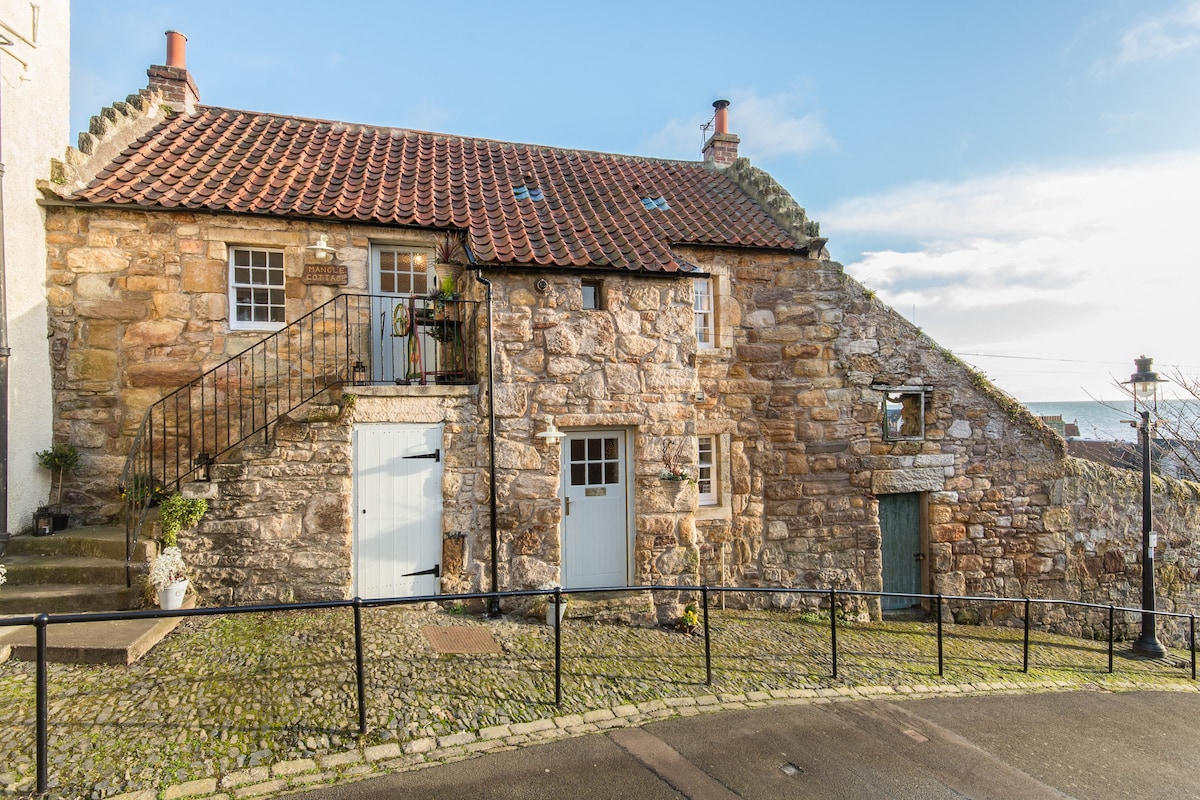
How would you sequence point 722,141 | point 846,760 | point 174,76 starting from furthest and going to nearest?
1. point 722,141
2. point 174,76
3. point 846,760

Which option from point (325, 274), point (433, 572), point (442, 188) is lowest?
point (433, 572)

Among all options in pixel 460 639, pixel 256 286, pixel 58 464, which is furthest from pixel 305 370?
pixel 460 639

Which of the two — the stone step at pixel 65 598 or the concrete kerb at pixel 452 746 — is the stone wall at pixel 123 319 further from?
the concrete kerb at pixel 452 746

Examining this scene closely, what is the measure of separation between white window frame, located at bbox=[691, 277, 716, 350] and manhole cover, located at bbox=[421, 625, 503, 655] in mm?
5467

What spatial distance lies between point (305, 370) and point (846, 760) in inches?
296

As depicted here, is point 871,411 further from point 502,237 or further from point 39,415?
point 39,415

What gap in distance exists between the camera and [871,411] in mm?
10609

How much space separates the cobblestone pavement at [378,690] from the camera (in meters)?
4.34

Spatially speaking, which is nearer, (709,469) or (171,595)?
(171,595)

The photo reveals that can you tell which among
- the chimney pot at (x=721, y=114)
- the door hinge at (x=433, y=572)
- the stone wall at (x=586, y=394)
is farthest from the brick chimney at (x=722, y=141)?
the door hinge at (x=433, y=572)

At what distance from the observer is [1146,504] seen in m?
10.3

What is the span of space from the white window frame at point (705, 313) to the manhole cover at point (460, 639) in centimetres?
547

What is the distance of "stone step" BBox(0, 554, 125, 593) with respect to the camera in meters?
6.53

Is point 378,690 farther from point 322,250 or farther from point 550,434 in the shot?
point 322,250
